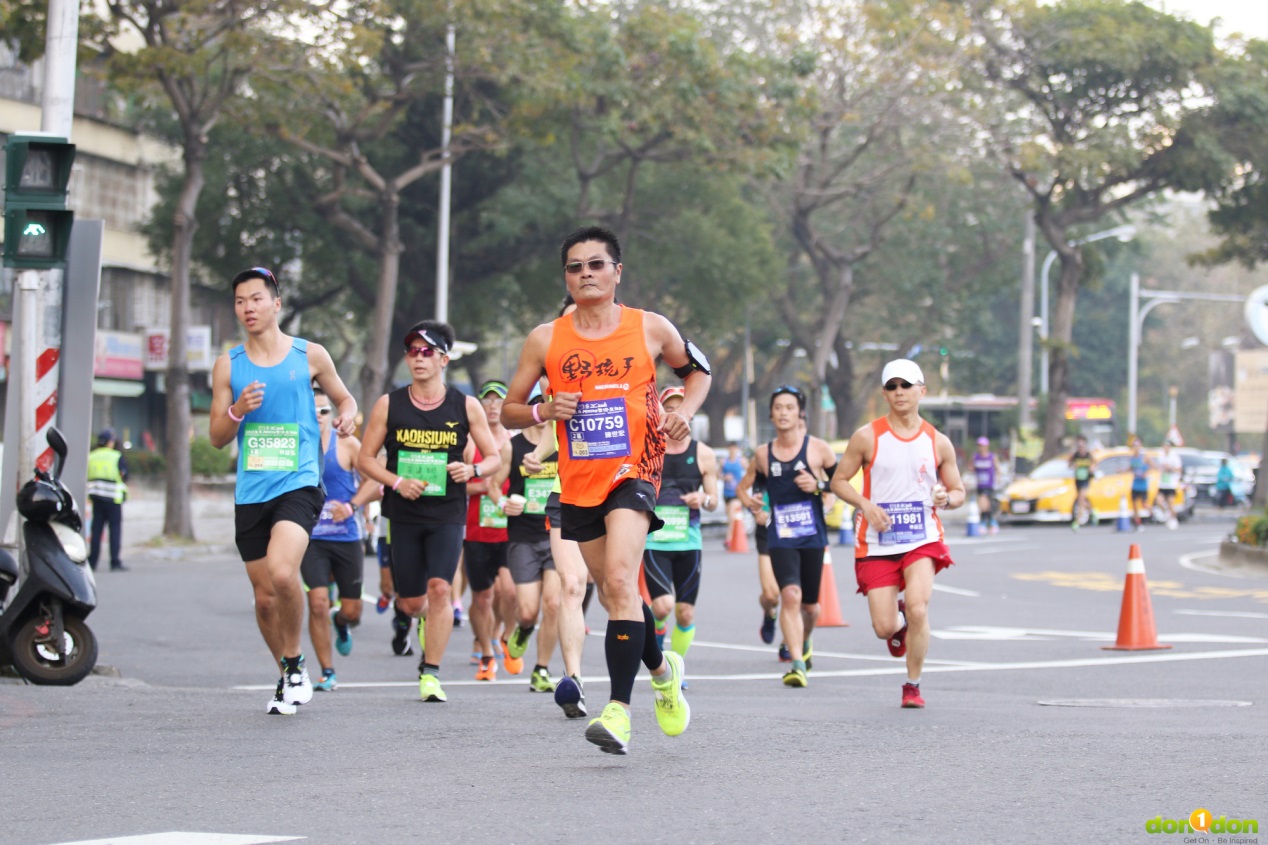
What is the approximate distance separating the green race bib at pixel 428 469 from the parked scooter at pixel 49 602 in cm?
199

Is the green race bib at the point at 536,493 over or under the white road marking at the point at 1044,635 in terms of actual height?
over

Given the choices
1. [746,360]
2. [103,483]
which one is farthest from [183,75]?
[746,360]

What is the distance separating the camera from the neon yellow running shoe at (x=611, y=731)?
254 inches

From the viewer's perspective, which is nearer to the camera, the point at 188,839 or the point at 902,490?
the point at 188,839

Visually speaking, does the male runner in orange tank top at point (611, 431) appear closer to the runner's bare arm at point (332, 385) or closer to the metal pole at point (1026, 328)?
the runner's bare arm at point (332, 385)

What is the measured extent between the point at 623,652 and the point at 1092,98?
118 feet

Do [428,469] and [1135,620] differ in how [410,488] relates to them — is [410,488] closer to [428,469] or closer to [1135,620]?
[428,469]

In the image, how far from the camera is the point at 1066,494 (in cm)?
3572

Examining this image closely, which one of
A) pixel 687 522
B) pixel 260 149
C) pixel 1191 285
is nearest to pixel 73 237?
pixel 687 522

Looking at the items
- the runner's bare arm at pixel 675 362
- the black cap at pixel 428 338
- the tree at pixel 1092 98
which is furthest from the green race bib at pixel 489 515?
the tree at pixel 1092 98

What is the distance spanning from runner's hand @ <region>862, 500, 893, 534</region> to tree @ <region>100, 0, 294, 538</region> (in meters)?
17.8

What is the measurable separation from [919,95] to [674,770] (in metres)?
33.7

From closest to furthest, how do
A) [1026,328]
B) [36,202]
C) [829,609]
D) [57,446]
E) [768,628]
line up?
[57,446] < [36,202] < [768,628] < [829,609] < [1026,328]

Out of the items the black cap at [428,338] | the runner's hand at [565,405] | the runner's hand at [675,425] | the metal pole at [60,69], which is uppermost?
the metal pole at [60,69]
